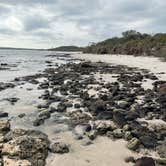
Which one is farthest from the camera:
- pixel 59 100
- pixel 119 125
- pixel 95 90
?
pixel 95 90

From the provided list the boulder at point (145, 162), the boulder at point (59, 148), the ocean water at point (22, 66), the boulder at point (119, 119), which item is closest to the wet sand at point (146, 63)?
the ocean water at point (22, 66)

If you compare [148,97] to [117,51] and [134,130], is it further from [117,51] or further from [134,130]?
[117,51]

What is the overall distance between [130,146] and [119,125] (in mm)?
2047

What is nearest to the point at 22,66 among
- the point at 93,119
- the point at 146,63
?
the point at 146,63

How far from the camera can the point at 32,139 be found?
9.05m

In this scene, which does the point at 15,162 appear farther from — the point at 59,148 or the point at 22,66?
the point at 22,66

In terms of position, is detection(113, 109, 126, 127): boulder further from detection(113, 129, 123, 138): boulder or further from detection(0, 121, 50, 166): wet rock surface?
detection(0, 121, 50, 166): wet rock surface

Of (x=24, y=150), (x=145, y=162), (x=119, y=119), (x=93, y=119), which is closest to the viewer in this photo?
(x=145, y=162)

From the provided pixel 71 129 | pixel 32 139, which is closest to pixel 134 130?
pixel 71 129

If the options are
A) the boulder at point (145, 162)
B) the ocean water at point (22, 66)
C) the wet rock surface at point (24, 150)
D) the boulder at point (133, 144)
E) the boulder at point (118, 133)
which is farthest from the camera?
the ocean water at point (22, 66)

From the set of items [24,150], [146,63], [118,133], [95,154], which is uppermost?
[24,150]

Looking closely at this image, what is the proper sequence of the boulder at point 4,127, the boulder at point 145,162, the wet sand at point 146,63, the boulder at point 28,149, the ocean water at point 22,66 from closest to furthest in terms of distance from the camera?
1. the boulder at point 145,162
2. the boulder at point 28,149
3. the boulder at point 4,127
4. the ocean water at point 22,66
5. the wet sand at point 146,63

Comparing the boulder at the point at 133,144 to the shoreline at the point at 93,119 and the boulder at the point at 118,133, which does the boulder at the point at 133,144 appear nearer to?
the shoreline at the point at 93,119

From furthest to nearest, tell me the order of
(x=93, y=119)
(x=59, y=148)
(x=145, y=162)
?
(x=93, y=119)
(x=59, y=148)
(x=145, y=162)
